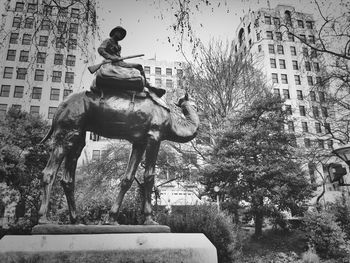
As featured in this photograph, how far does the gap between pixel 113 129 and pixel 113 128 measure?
30 millimetres

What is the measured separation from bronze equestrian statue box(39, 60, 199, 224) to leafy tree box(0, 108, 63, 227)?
50.8 ft

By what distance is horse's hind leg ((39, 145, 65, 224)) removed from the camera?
15.1ft

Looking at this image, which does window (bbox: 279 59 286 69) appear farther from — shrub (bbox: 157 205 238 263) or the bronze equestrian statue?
the bronze equestrian statue

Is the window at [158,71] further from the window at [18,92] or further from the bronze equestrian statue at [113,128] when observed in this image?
the bronze equestrian statue at [113,128]

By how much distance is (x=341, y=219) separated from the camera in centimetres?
1805

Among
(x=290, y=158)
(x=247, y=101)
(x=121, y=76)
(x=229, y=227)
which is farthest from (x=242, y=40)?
(x=121, y=76)

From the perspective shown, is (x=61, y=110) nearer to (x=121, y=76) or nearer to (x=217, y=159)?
(x=121, y=76)

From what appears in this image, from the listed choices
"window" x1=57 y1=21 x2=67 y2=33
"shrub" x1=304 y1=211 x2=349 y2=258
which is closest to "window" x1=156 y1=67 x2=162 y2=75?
"shrub" x1=304 y1=211 x2=349 y2=258

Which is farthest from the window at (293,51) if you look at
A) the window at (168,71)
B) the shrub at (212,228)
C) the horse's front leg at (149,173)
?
the horse's front leg at (149,173)

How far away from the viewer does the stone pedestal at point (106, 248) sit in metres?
3.89

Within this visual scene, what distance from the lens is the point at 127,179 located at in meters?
5.22

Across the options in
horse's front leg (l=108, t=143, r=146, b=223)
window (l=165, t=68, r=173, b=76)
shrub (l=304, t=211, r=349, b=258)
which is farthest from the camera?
window (l=165, t=68, r=173, b=76)

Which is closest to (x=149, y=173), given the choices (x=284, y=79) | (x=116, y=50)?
(x=116, y=50)

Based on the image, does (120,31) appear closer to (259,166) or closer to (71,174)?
(71,174)
